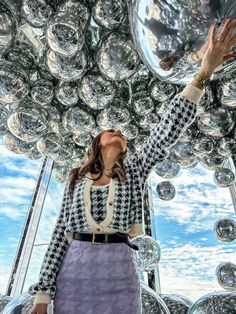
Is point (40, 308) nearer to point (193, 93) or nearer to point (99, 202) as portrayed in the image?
point (99, 202)

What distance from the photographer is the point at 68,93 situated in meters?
1.55

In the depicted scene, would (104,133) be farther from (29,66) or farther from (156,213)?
(156,213)

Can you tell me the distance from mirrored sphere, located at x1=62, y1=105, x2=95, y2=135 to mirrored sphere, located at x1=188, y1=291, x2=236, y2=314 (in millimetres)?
873

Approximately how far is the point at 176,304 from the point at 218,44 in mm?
1507

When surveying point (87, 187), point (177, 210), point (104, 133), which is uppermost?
point (177, 210)

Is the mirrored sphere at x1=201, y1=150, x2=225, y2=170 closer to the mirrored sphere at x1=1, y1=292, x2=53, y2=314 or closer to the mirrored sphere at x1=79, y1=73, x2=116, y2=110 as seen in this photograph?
the mirrored sphere at x1=79, y1=73, x2=116, y2=110

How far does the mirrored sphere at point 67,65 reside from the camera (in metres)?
1.23

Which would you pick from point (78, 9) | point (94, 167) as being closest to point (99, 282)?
→ point (94, 167)

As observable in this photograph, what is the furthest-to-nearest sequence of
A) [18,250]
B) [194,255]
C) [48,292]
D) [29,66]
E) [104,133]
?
[194,255], [18,250], [29,66], [104,133], [48,292]

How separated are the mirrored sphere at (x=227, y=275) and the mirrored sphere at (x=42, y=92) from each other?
1.32 m

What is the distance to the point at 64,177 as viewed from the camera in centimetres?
233

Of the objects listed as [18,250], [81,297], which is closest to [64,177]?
[18,250]

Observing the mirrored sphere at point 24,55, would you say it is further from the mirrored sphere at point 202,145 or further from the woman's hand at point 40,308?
the woman's hand at point 40,308

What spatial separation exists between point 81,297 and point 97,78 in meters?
0.86
